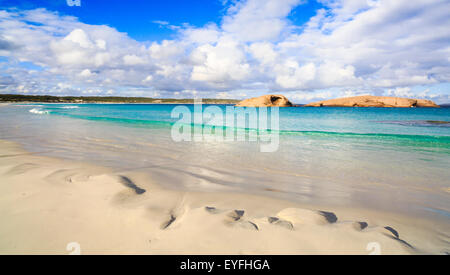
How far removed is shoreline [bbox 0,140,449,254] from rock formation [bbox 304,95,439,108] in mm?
104457

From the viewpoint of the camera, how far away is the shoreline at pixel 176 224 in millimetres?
2322

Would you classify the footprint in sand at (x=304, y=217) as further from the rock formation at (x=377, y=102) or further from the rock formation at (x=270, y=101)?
the rock formation at (x=377, y=102)

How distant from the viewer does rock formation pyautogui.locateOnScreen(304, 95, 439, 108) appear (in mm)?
83688

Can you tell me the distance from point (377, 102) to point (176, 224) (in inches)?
4261

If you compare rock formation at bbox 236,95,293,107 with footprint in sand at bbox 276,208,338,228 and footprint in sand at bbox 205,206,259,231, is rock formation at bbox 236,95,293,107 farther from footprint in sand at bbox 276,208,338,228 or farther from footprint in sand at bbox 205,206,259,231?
footprint in sand at bbox 205,206,259,231

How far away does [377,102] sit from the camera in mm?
88875

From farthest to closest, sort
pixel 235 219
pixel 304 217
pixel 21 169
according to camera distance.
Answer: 1. pixel 21 169
2. pixel 304 217
3. pixel 235 219
